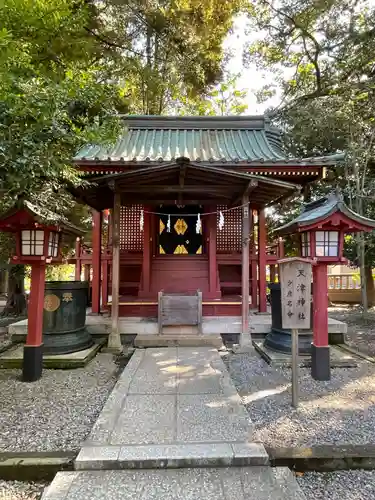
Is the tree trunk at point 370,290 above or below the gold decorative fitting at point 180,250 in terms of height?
below

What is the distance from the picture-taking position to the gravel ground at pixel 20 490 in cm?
224

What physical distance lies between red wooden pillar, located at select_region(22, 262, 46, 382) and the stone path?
130 cm

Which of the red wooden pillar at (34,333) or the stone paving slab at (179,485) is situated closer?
the stone paving slab at (179,485)

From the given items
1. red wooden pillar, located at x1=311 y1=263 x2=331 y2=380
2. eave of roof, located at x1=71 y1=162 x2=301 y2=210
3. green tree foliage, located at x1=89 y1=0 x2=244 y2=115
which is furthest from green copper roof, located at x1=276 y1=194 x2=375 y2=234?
green tree foliage, located at x1=89 y1=0 x2=244 y2=115

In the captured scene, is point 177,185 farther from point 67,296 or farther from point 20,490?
point 20,490

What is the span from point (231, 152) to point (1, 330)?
7535 millimetres

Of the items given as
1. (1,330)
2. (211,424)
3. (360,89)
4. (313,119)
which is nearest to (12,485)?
(211,424)

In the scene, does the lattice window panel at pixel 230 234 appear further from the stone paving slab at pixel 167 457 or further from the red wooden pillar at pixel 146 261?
the stone paving slab at pixel 167 457

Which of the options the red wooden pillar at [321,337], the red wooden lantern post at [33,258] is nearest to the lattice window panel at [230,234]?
the red wooden pillar at [321,337]

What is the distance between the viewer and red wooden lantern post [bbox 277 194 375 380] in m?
4.28

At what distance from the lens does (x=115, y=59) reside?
9414 millimetres

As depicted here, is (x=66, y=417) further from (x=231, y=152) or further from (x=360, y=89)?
(x=360, y=89)

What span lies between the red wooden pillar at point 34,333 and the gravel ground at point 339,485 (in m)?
3.57

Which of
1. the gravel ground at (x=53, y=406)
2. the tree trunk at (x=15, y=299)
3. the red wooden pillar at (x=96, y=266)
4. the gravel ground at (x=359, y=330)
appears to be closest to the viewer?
the gravel ground at (x=53, y=406)
